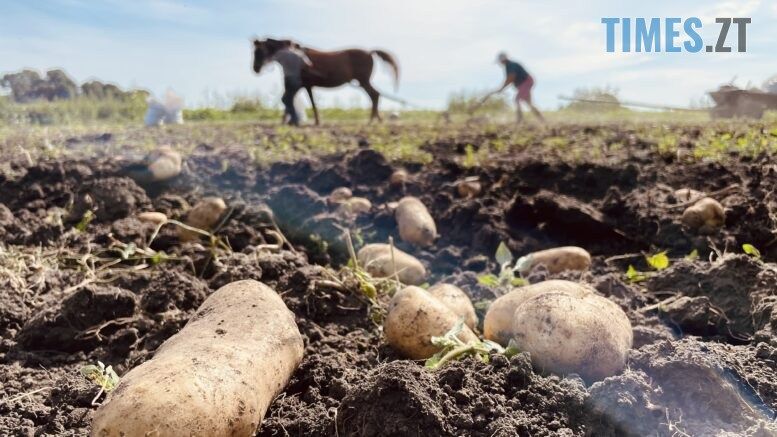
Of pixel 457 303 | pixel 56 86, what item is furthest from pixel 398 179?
pixel 56 86

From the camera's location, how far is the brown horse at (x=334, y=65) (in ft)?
42.5

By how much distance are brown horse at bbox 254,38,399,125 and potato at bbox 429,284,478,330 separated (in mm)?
10388

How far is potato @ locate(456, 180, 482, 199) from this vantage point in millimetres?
4891

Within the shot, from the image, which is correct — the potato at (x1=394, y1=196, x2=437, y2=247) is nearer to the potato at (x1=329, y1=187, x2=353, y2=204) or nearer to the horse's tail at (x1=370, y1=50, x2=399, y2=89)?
the potato at (x1=329, y1=187, x2=353, y2=204)

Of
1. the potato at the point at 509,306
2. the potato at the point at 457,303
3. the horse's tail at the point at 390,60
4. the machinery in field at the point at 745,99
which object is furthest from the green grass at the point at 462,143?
the horse's tail at the point at 390,60

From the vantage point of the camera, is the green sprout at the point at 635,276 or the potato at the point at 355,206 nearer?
the green sprout at the point at 635,276

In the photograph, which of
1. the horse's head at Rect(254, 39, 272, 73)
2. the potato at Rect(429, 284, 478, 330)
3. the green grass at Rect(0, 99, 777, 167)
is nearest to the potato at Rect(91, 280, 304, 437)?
the potato at Rect(429, 284, 478, 330)

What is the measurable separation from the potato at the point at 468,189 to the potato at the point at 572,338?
8.88 feet

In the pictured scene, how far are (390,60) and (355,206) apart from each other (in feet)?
35.7

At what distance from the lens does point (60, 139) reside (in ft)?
24.8

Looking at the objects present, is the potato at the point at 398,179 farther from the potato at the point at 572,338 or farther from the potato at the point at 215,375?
the potato at the point at 572,338

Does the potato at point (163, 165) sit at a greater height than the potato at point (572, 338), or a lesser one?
greater

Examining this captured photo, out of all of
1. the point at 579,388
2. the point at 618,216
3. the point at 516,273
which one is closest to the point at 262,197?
the point at 516,273

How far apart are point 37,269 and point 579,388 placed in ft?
8.92
